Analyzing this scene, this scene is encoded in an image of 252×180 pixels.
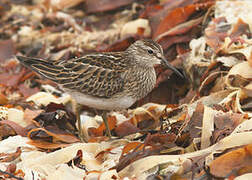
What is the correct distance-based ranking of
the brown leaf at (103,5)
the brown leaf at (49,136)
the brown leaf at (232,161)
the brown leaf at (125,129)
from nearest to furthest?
the brown leaf at (232,161) → the brown leaf at (49,136) → the brown leaf at (125,129) → the brown leaf at (103,5)

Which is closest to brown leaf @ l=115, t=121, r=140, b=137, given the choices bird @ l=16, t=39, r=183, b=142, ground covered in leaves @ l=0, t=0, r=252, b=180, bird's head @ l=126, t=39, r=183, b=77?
ground covered in leaves @ l=0, t=0, r=252, b=180

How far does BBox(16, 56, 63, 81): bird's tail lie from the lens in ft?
16.7

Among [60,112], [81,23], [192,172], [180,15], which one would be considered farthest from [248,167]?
[81,23]

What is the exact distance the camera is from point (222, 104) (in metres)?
4.43

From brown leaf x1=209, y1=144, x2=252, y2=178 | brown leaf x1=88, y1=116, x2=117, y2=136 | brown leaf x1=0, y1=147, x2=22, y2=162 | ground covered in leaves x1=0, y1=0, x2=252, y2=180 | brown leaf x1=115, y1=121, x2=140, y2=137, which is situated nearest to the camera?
brown leaf x1=209, y1=144, x2=252, y2=178

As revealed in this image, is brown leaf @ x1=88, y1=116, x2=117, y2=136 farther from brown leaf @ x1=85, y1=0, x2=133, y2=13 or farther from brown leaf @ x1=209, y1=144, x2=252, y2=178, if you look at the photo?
brown leaf @ x1=85, y1=0, x2=133, y2=13

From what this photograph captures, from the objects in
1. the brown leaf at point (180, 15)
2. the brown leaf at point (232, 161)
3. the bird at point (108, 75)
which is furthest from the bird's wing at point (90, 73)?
the brown leaf at point (232, 161)

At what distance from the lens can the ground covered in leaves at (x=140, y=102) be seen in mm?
3551

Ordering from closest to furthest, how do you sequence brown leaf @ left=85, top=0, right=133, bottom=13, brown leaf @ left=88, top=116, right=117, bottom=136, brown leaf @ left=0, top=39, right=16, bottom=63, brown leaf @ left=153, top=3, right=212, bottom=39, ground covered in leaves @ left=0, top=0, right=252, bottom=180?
ground covered in leaves @ left=0, top=0, right=252, bottom=180 → brown leaf @ left=88, top=116, right=117, bottom=136 → brown leaf @ left=153, top=3, right=212, bottom=39 → brown leaf @ left=0, top=39, right=16, bottom=63 → brown leaf @ left=85, top=0, right=133, bottom=13

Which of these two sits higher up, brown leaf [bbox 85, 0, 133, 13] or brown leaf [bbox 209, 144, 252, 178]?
brown leaf [bbox 85, 0, 133, 13]

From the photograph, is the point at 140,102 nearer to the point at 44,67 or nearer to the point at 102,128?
the point at 102,128

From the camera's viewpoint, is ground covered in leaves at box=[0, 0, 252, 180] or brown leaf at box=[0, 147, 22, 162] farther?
brown leaf at box=[0, 147, 22, 162]

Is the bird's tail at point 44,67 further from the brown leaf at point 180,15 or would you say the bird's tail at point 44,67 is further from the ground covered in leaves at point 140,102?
the brown leaf at point 180,15

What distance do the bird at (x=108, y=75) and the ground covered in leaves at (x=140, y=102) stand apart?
0.22 metres
